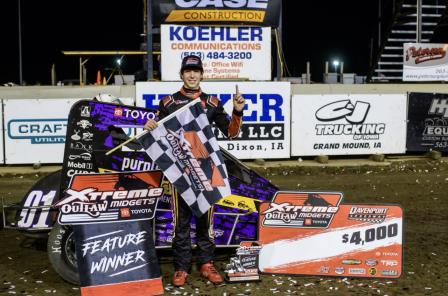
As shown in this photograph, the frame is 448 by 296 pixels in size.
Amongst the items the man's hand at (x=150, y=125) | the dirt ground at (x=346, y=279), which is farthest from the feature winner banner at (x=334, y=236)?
the man's hand at (x=150, y=125)

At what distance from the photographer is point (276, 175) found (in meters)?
11.0

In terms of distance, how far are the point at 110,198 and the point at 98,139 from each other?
25.1 inches

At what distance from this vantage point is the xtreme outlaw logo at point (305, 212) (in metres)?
4.99

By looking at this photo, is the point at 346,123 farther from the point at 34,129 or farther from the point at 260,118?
the point at 34,129

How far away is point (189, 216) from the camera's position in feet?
16.0

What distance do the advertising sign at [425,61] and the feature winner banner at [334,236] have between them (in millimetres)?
12989

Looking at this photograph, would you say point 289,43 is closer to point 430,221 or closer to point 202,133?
point 430,221

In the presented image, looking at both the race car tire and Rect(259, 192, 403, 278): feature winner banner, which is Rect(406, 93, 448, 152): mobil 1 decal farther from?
the race car tire

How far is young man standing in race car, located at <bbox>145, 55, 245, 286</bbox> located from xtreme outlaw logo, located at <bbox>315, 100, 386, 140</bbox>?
287 inches

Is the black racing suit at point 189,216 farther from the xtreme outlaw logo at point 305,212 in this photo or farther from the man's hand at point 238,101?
the xtreme outlaw logo at point 305,212

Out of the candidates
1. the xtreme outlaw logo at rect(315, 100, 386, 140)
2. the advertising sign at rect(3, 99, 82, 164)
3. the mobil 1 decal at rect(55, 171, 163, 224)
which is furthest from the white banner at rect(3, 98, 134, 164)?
the mobil 1 decal at rect(55, 171, 163, 224)

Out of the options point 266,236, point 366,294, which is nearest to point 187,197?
point 266,236

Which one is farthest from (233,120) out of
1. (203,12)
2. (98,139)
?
(203,12)

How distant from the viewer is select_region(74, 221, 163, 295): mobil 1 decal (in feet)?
14.7
